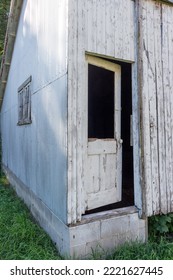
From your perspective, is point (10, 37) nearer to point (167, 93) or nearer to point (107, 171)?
point (167, 93)

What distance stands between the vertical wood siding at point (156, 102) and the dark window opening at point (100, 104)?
1.83m

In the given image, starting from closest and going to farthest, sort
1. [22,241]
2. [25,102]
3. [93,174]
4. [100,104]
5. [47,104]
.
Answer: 1. [93,174]
2. [22,241]
3. [47,104]
4. [25,102]
5. [100,104]

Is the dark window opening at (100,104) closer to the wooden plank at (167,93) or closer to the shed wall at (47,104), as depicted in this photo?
the shed wall at (47,104)

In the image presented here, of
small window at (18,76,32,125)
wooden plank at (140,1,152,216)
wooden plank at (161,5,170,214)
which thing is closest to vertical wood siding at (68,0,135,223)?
wooden plank at (140,1,152,216)

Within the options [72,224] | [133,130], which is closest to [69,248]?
[72,224]

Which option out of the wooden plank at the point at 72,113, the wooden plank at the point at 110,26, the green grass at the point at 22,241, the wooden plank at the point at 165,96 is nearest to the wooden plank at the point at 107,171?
the wooden plank at the point at 72,113

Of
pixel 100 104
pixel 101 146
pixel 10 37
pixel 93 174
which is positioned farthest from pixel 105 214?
pixel 10 37

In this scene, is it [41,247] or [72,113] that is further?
[41,247]

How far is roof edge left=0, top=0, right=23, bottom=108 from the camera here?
19.4ft

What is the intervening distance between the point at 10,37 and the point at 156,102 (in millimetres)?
5405

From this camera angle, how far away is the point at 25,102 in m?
5.09

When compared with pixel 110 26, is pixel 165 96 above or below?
below

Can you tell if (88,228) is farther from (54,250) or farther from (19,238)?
(19,238)
